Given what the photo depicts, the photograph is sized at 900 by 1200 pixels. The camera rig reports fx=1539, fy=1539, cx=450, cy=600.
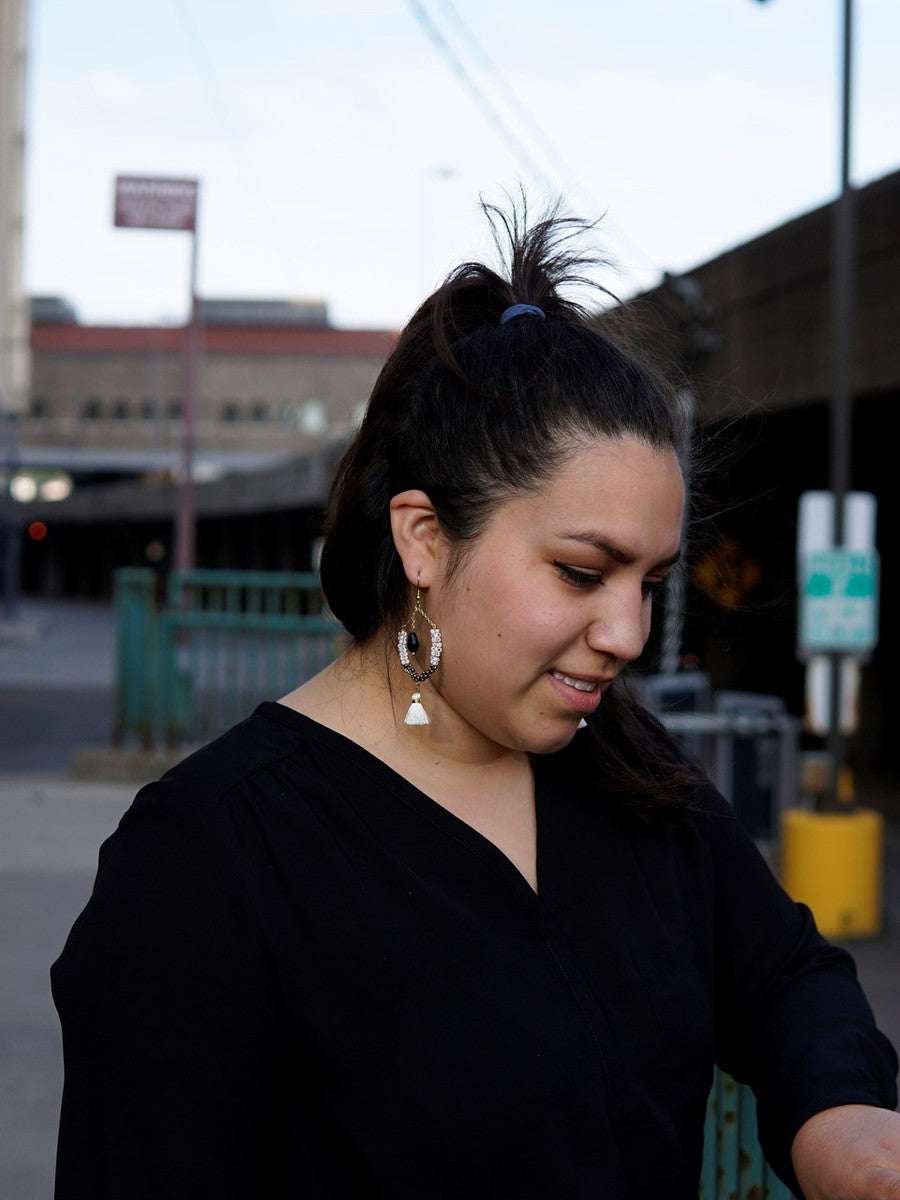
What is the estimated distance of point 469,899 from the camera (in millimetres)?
1627

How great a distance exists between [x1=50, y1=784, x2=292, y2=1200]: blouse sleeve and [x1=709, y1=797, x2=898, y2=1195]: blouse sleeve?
0.63 meters

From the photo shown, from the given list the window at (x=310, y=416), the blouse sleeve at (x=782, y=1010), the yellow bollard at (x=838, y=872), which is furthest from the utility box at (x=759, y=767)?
the window at (x=310, y=416)

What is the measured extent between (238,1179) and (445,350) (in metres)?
0.88

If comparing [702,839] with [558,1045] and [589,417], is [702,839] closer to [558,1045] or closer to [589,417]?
[558,1045]

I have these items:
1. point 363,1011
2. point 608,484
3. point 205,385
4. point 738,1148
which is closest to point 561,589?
point 608,484

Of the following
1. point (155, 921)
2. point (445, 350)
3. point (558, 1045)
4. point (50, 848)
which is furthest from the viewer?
point (50, 848)

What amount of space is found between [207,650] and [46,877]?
9.73 feet

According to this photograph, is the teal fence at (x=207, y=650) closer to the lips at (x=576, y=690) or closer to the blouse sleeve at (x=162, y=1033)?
the lips at (x=576, y=690)

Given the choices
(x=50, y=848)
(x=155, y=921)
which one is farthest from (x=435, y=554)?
(x=50, y=848)

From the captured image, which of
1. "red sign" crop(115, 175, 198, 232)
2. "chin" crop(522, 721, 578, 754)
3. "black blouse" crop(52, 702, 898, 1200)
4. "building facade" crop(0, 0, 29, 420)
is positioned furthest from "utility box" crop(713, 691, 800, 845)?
"building facade" crop(0, 0, 29, 420)

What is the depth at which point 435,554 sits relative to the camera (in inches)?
66.9

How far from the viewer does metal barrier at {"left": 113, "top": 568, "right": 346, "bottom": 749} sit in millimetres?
9828

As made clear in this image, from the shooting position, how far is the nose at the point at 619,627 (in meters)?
1.63

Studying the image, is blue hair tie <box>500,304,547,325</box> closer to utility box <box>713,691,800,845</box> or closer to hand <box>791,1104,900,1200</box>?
hand <box>791,1104,900,1200</box>
